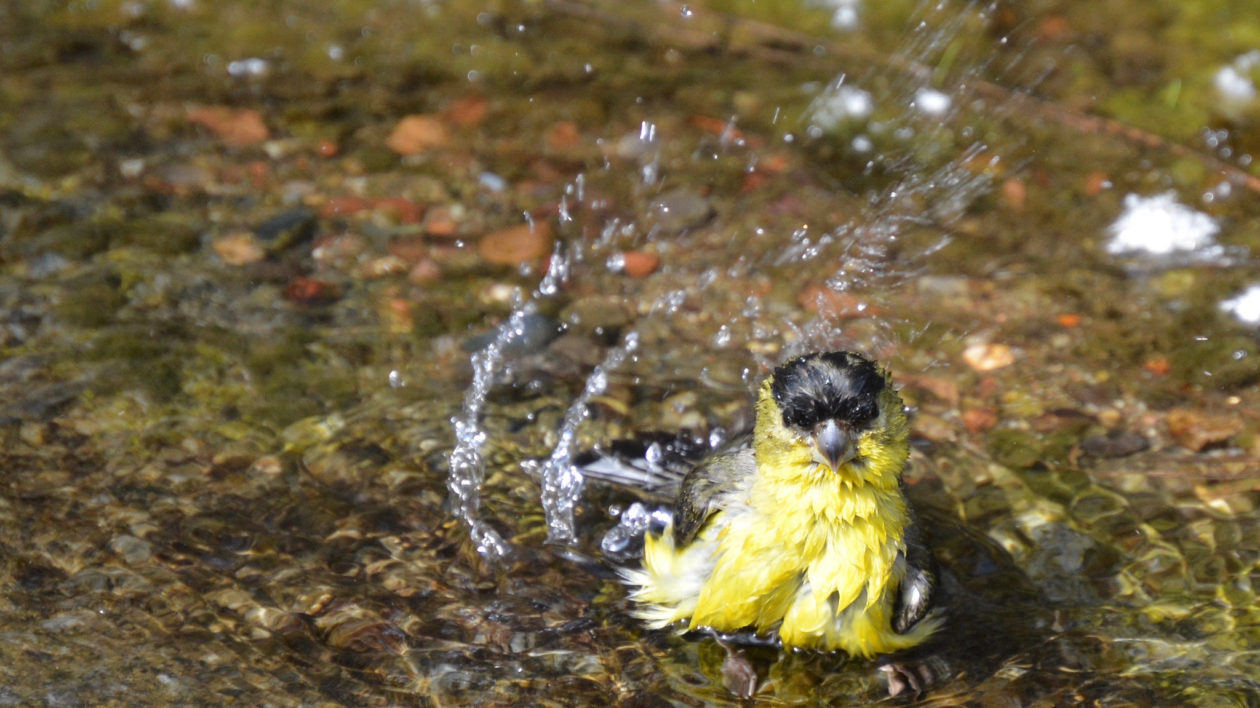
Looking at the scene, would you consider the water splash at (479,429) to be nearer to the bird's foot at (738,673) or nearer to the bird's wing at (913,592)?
the bird's foot at (738,673)

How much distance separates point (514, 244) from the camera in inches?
216

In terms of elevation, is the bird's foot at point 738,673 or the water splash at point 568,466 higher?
the water splash at point 568,466

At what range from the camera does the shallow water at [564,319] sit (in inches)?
142

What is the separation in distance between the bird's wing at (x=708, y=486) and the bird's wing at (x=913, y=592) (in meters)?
0.55

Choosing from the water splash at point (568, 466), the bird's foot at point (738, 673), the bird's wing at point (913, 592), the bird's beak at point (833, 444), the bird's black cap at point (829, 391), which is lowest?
the bird's foot at point (738, 673)

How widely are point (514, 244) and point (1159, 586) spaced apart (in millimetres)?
2959

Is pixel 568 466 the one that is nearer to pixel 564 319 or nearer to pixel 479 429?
pixel 479 429

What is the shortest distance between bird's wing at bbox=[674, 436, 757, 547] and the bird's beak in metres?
0.43

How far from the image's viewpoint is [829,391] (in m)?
3.53

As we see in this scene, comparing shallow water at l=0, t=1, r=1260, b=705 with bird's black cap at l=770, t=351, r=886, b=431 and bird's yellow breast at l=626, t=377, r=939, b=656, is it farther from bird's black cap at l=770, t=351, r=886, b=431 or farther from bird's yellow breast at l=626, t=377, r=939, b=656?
bird's black cap at l=770, t=351, r=886, b=431

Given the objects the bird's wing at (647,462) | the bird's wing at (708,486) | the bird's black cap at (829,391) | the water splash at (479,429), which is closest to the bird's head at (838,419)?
the bird's black cap at (829,391)

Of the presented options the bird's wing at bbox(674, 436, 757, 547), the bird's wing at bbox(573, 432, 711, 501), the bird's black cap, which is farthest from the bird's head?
the bird's wing at bbox(573, 432, 711, 501)

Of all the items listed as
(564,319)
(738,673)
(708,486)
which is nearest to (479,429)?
(564,319)

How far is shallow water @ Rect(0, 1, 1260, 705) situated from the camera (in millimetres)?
3613
